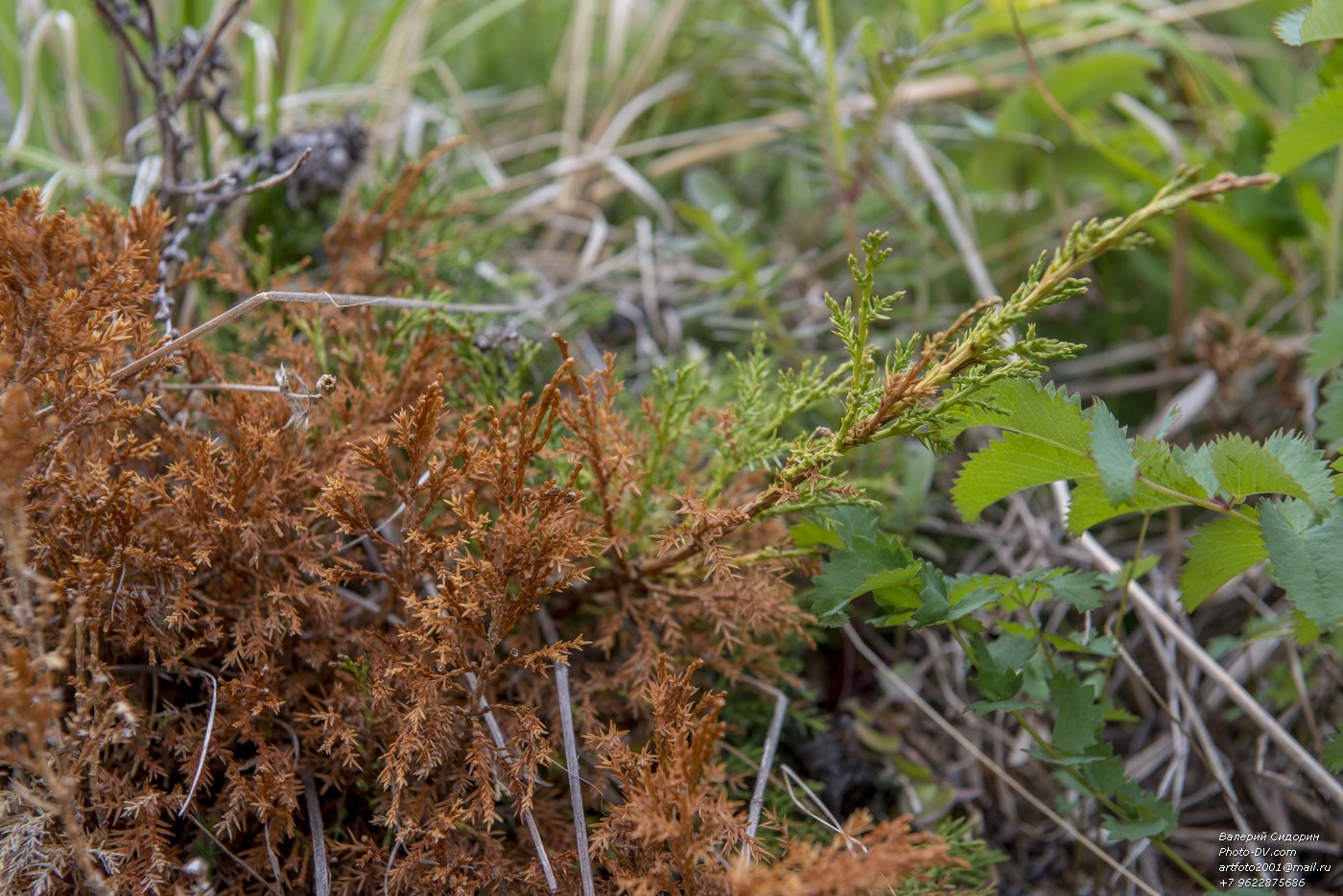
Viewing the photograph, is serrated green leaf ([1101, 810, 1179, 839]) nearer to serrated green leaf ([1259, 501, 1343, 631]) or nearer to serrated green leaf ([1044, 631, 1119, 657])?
serrated green leaf ([1044, 631, 1119, 657])

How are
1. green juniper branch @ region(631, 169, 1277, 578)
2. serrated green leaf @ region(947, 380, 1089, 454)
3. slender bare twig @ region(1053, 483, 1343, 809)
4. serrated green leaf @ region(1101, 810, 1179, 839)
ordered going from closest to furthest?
1. green juniper branch @ region(631, 169, 1277, 578)
2. serrated green leaf @ region(947, 380, 1089, 454)
3. serrated green leaf @ region(1101, 810, 1179, 839)
4. slender bare twig @ region(1053, 483, 1343, 809)

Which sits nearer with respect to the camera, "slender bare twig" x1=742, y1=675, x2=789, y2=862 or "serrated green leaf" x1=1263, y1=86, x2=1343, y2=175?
"slender bare twig" x1=742, y1=675, x2=789, y2=862

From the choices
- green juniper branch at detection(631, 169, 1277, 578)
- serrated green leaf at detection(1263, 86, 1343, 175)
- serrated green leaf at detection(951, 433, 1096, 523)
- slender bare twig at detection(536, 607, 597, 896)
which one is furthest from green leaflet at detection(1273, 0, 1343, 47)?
slender bare twig at detection(536, 607, 597, 896)

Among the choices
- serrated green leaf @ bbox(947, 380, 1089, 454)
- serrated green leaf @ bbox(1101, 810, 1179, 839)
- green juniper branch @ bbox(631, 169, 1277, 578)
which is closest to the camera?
green juniper branch @ bbox(631, 169, 1277, 578)

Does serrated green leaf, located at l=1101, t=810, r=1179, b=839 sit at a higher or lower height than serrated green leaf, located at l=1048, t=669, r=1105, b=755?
lower

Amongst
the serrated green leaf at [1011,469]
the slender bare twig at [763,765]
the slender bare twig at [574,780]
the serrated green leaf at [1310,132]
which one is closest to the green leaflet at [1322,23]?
the serrated green leaf at [1310,132]

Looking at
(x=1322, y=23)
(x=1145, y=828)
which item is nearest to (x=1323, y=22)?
(x=1322, y=23)

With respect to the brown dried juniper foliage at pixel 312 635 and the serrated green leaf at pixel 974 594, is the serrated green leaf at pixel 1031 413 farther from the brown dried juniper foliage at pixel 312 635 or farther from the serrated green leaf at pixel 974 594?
the brown dried juniper foliage at pixel 312 635
